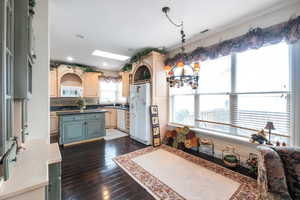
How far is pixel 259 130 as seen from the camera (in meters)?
2.38

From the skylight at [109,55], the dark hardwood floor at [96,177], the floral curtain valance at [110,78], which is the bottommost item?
the dark hardwood floor at [96,177]

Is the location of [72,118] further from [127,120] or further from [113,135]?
[127,120]

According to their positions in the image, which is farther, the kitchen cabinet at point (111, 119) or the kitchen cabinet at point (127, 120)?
the kitchen cabinet at point (111, 119)

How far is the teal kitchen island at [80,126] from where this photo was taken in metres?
3.55

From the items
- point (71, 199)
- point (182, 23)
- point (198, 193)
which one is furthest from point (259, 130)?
point (71, 199)

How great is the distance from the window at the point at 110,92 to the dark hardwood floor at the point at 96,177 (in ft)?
10.3

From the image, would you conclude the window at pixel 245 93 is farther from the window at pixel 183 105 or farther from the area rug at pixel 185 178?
the area rug at pixel 185 178

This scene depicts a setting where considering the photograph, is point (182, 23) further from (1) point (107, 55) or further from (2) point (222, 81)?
(1) point (107, 55)

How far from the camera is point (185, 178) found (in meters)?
2.18

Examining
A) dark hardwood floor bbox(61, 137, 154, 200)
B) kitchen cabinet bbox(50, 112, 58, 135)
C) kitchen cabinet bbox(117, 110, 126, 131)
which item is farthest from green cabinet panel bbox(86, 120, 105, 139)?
kitchen cabinet bbox(50, 112, 58, 135)

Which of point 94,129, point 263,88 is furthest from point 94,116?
point 263,88

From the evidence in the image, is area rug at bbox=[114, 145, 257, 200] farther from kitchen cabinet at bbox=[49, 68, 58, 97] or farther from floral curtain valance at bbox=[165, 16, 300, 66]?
kitchen cabinet at bbox=[49, 68, 58, 97]

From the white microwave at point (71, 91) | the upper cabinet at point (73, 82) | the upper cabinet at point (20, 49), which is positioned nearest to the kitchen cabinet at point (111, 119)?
the upper cabinet at point (73, 82)

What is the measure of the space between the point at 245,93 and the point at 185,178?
199 centimetres
